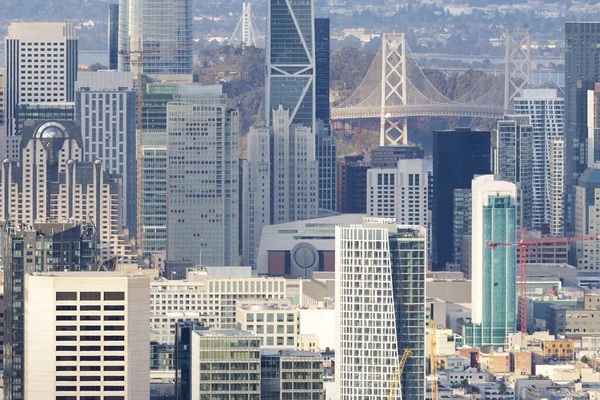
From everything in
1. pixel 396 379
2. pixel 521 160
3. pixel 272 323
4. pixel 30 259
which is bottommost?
pixel 396 379

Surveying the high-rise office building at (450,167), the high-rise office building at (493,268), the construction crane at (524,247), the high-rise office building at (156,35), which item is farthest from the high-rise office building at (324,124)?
the high-rise office building at (493,268)

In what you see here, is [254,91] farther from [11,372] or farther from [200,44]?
[11,372]

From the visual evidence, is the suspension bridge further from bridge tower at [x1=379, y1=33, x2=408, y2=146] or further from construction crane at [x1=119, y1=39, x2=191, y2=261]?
construction crane at [x1=119, y1=39, x2=191, y2=261]

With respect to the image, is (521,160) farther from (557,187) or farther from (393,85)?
(393,85)

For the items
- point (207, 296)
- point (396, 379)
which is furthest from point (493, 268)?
point (396, 379)

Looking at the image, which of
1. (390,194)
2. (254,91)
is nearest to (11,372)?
(390,194)

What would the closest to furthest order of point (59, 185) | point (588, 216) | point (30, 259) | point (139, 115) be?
point (30, 259), point (59, 185), point (588, 216), point (139, 115)
